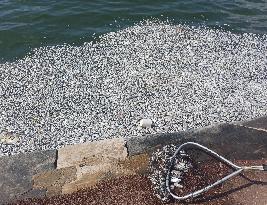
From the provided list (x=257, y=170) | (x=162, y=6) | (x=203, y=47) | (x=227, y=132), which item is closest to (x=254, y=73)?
(x=203, y=47)

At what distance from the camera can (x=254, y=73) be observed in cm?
868

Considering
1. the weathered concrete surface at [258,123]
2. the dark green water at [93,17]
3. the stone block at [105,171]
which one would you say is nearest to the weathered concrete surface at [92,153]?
the stone block at [105,171]

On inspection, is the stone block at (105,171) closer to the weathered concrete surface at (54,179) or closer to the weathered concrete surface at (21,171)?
the weathered concrete surface at (54,179)

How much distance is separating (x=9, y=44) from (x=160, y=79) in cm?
471

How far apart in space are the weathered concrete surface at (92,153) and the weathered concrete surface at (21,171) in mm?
175

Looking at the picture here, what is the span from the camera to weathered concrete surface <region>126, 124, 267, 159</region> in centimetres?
561

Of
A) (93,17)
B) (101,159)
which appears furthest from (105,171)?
(93,17)

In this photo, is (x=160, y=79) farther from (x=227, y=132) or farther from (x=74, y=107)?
(x=227, y=132)

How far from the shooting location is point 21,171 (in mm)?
5586

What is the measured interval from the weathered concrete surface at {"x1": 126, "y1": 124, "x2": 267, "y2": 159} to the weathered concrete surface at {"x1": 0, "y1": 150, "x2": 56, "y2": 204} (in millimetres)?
1255

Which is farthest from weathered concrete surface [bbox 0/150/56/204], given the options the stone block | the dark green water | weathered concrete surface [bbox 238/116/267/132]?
the dark green water

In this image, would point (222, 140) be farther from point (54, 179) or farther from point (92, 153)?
point (54, 179)

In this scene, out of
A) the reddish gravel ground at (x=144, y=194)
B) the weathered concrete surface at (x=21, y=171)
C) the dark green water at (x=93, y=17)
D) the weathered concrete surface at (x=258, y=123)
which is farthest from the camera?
the dark green water at (x=93, y=17)

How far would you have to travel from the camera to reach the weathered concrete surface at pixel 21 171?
17.2 feet
